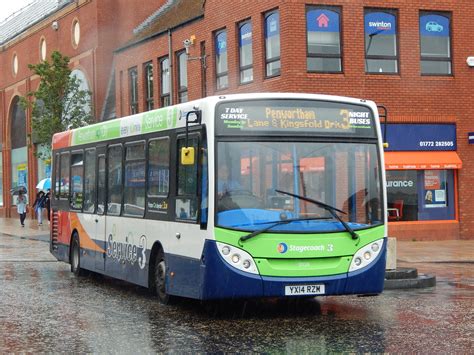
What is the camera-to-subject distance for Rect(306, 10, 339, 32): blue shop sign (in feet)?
77.5

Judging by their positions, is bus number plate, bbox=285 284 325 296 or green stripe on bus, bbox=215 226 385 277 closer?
green stripe on bus, bbox=215 226 385 277

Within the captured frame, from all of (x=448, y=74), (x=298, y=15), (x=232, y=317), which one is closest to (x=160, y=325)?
(x=232, y=317)

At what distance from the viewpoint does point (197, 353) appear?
320 inches

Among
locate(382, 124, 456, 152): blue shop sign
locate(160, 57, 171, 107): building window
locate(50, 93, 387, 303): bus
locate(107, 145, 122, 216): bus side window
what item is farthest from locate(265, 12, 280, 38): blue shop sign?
locate(50, 93, 387, 303): bus

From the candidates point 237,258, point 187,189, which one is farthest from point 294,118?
point 237,258

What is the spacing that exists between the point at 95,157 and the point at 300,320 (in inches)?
225

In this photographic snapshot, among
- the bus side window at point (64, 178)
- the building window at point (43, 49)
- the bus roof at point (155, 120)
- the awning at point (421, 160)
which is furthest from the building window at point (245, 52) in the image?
the building window at point (43, 49)

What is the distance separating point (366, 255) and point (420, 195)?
14895 mm

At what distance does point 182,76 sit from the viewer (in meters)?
29.8

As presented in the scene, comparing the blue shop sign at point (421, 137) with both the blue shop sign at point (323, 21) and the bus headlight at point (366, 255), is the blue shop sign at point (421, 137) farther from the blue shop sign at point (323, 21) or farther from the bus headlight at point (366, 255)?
the bus headlight at point (366, 255)

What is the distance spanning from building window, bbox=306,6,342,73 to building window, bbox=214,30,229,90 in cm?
373

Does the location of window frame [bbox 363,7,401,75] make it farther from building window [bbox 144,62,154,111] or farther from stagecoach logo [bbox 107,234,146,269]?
stagecoach logo [bbox 107,234,146,269]

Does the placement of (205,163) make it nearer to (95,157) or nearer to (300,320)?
(300,320)

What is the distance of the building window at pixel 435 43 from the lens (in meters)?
25.0
